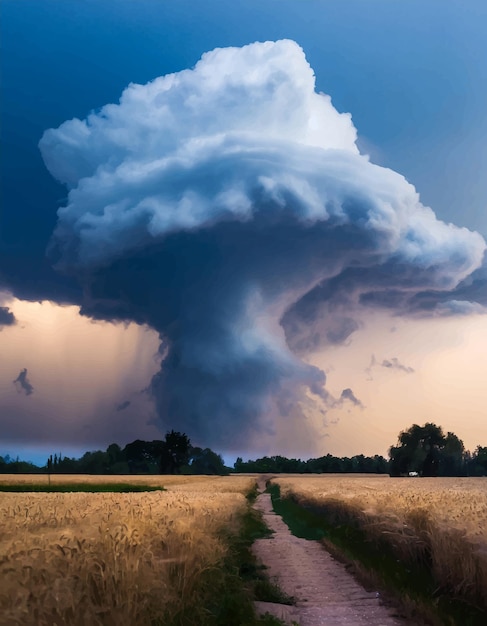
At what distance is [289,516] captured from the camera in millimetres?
35781

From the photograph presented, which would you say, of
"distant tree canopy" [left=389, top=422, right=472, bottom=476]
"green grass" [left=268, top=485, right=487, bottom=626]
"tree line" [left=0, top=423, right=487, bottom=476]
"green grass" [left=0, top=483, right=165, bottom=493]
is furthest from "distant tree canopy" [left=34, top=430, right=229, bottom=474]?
"green grass" [left=268, top=485, right=487, bottom=626]

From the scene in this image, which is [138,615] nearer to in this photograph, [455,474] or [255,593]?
[255,593]

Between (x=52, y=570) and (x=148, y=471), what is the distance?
609ft

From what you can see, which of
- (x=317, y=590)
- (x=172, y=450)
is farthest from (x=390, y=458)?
(x=317, y=590)

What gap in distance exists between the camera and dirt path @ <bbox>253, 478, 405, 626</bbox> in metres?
10.8

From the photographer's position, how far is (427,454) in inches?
6309

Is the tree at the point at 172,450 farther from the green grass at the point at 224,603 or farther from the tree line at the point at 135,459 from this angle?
the green grass at the point at 224,603

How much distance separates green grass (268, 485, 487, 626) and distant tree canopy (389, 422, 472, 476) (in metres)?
142

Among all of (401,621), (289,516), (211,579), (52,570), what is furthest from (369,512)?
(289,516)

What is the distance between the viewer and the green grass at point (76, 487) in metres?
61.2

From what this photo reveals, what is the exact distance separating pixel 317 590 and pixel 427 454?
157 meters

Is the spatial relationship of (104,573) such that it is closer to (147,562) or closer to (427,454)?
(147,562)

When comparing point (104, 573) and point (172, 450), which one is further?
point (172, 450)

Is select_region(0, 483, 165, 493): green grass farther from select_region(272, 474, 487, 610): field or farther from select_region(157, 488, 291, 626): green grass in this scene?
select_region(157, 488, 291, 626): green grass
